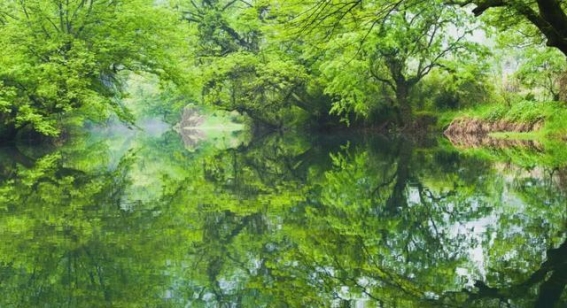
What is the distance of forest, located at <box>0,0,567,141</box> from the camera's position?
Answer: 70.4 ft

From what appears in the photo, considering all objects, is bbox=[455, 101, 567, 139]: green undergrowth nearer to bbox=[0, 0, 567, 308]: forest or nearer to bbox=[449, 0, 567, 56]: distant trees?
bbox=[0, 0, 567, 308]: forest

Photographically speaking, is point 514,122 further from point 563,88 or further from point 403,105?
point 403,105

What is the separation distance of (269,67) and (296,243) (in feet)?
84.8

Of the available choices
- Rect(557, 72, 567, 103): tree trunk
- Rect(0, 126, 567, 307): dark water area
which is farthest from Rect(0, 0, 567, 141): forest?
Rect(0, 126, 567, 307): dark water area

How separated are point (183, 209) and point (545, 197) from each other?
15.4 ft

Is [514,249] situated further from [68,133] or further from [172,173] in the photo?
[68,133]

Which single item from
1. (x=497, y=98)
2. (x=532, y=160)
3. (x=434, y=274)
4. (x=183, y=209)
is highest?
(x=497, y=98)

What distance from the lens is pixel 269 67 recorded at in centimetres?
3072

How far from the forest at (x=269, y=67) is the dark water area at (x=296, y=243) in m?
7.26

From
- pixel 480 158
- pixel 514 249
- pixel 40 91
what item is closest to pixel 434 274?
pixel 514 249

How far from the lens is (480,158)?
44.8 ft

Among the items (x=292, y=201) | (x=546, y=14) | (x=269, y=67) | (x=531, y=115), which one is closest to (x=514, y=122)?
(x=531, y=115)

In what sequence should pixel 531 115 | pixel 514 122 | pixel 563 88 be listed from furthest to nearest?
pixel 514 122
pixel 531 115
pixel 563 88

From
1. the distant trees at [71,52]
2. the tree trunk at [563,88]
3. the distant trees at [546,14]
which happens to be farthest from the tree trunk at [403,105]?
the distant trees at [546,14]
